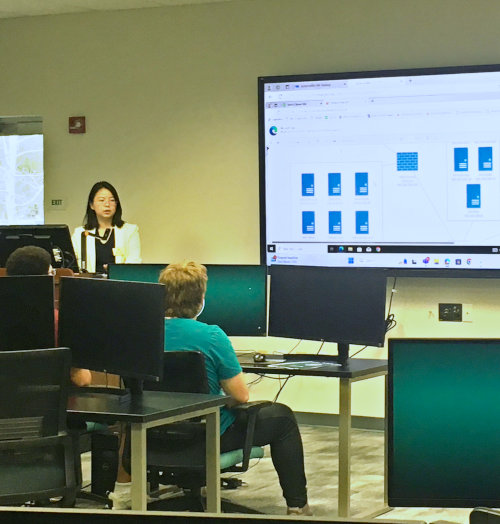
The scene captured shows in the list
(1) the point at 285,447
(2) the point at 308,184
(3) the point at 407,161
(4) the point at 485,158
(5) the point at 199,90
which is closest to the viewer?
(1) the point at 285,447

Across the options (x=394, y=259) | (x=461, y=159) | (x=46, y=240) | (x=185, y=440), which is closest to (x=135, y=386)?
(x=185, y=440)

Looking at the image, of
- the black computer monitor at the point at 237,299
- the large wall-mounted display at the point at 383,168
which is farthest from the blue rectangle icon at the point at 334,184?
the black computer monitor at the point at 237,299

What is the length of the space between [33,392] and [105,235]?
3332mm

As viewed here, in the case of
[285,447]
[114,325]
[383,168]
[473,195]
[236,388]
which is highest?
[383,168]

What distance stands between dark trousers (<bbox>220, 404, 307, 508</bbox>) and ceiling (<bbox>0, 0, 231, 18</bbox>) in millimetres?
3349

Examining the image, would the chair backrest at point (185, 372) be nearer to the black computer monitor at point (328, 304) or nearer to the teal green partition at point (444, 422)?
the black computer monitor at point (328, 304)

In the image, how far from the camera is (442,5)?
19.2 ft

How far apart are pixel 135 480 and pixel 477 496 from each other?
159cm

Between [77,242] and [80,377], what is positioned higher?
[77,242]

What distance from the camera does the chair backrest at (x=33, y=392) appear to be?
3.28 meters

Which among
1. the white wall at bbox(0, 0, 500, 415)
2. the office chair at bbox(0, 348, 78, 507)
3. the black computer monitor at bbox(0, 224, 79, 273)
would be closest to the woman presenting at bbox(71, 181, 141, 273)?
the white wall at bbox(0, 0, 500, 415)

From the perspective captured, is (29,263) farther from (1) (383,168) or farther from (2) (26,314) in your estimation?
(1) (383,168)

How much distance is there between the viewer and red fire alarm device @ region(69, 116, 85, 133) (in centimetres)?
693

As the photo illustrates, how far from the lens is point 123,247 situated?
6570 mm
